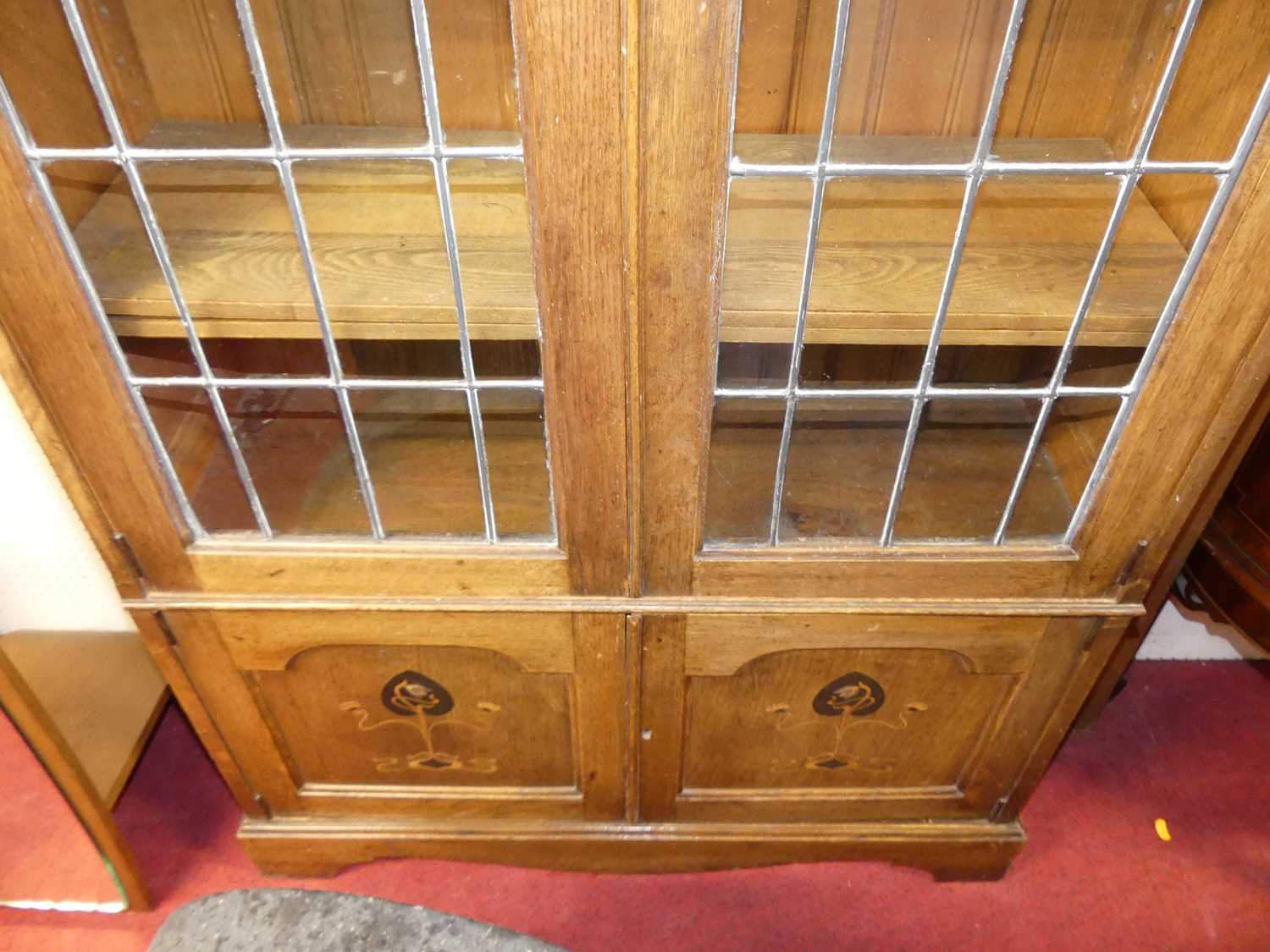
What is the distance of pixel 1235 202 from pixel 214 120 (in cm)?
108

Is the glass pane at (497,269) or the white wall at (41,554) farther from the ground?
the glass pane at (497,269)

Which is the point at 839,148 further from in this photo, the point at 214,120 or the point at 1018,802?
the point at 1018,802

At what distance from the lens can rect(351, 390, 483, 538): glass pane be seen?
1142 mm

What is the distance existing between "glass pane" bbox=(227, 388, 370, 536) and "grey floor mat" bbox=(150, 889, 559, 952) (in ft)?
1.34

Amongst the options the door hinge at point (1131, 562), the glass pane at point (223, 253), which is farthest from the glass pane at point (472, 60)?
the door hinge at point (1131, 562)

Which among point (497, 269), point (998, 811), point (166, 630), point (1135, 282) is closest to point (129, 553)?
point (166, 630)

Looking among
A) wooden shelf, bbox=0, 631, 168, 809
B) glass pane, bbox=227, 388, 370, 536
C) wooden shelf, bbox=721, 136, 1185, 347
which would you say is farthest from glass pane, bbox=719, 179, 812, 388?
wooden shelf, bbox=0, 631, 168, 809

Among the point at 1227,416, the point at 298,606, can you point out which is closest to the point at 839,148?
the point at 1227,416

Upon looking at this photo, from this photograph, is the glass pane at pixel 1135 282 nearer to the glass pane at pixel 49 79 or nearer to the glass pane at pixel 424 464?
the glass pane at pixel 424 464

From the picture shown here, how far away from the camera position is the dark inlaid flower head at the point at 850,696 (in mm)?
1306

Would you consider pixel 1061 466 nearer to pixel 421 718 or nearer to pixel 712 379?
pixel 712 379

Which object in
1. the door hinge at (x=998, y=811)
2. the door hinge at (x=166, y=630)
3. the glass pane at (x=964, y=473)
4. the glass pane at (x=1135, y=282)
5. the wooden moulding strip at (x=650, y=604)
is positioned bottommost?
the door hinge at (x=998, y=811)

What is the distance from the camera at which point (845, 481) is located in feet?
3.75

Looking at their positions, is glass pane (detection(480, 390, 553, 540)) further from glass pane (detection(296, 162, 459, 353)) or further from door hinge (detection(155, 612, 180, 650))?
door hinge (detection(155, 612, 180, 650))
